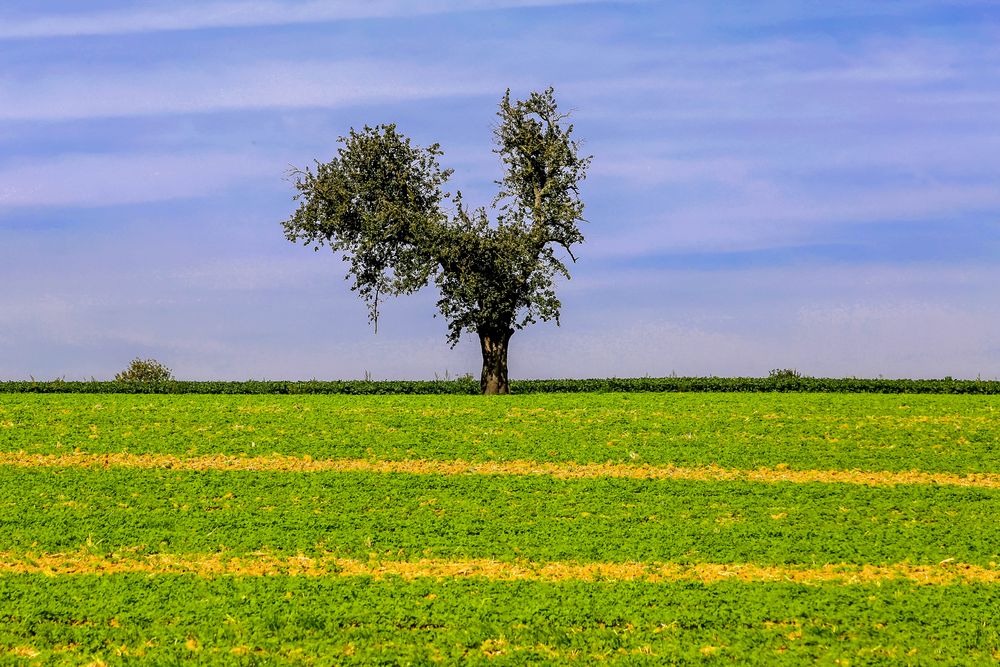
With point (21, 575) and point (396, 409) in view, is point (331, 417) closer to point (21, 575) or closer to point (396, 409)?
point (396, 409)

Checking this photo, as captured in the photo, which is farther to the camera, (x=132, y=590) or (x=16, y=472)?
(x=16, y=472)

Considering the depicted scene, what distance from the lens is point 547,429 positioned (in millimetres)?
27609

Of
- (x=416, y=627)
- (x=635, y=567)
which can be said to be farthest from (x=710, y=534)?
(x=416, y=627)

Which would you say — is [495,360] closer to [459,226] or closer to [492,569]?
[459,226]

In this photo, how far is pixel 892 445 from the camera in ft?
87.0

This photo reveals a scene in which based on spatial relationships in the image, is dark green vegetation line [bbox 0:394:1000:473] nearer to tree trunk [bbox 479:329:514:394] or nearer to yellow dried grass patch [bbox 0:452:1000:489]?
yellow dried grass patch [bbox 0:452:1000:489]

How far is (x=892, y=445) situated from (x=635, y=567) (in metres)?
13.3

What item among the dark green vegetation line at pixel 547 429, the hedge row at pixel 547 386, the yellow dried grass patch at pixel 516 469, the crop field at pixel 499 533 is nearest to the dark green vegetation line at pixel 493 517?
the crop field at pixel 499 533

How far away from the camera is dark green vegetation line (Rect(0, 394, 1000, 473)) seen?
2498 cm

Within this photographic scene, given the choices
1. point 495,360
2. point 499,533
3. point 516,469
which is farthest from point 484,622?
point 495,360

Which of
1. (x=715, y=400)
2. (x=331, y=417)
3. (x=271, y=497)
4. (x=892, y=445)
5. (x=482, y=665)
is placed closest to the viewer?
(x=482, y=665)

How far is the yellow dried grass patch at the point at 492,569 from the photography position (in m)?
15.6

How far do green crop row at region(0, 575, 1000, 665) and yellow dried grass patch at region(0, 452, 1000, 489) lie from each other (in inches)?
308

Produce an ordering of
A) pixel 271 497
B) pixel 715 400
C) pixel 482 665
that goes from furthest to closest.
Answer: pixel 715 400 → pixel 271 497 → pixel 482 665
